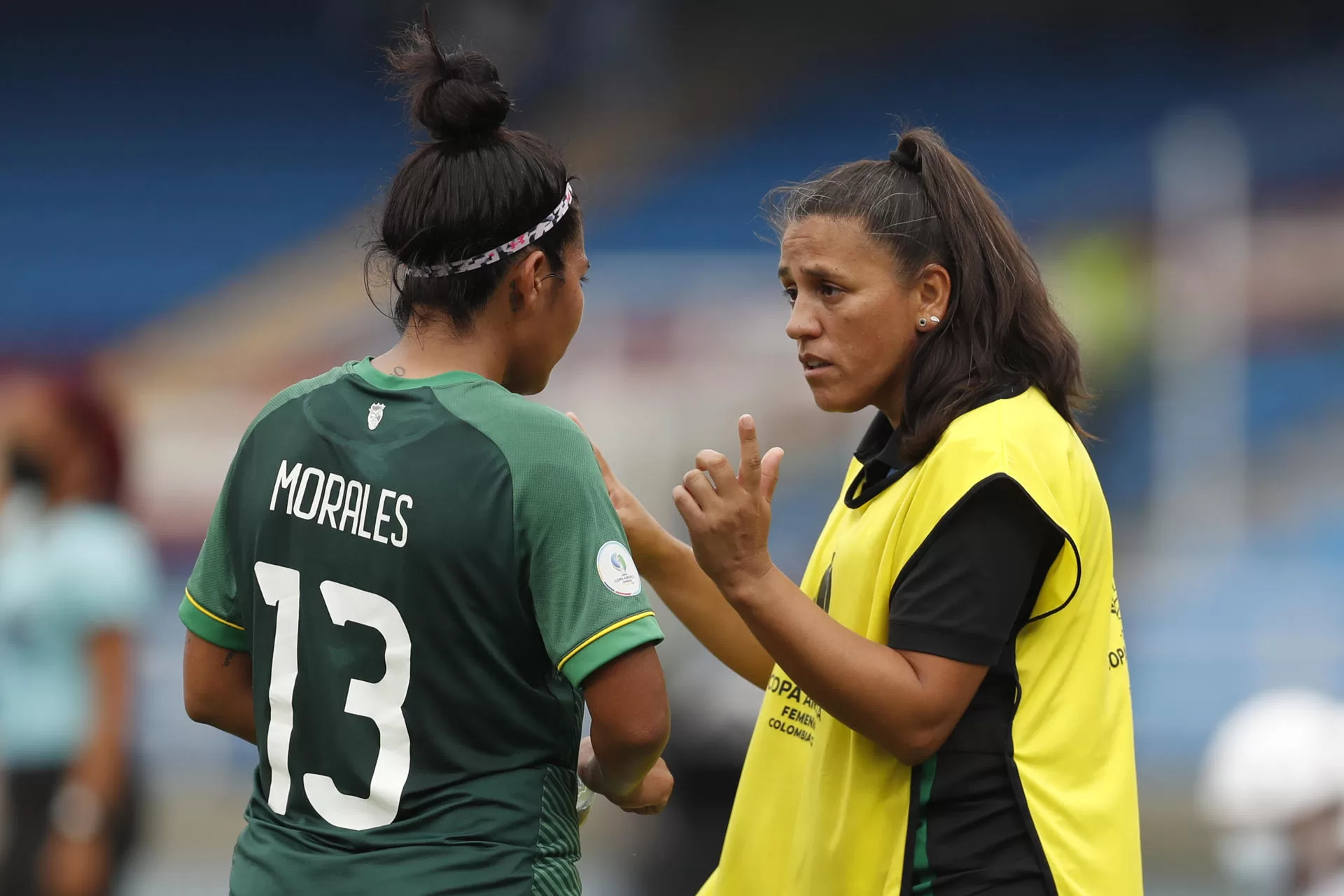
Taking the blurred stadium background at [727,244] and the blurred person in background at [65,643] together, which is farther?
the blurred stadium background at [727,244]

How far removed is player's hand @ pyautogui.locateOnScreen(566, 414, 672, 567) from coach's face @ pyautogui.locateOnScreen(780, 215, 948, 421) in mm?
443

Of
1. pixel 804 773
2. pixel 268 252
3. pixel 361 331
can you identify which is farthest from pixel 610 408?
pixel 804 773

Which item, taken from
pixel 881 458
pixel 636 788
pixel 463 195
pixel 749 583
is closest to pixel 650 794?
pixel 636 788

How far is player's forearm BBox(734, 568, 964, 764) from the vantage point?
1.75 m

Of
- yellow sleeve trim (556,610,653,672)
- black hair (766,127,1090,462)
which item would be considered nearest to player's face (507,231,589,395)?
yellow sleeve trim (556,610,653,672)

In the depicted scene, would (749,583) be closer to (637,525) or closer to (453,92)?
(637,525)

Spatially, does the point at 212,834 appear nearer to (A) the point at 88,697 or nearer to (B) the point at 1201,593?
(A) the point at 88,697

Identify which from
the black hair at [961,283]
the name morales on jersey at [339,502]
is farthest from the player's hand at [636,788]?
the black hair at [961,283]

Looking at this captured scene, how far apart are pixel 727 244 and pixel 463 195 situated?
4.72 metres

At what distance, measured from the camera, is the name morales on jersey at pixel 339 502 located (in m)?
1.56

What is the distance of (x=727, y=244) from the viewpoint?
6.33 metres

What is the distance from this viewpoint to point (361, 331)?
6266 mm

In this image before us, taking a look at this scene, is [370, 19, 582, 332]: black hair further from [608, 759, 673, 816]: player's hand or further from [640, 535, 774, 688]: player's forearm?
[640, 535, 774, 688]: player's forearm

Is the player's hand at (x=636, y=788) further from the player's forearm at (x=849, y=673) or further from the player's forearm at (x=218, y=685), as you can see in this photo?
the player's forearm at (x=218, y=685)
